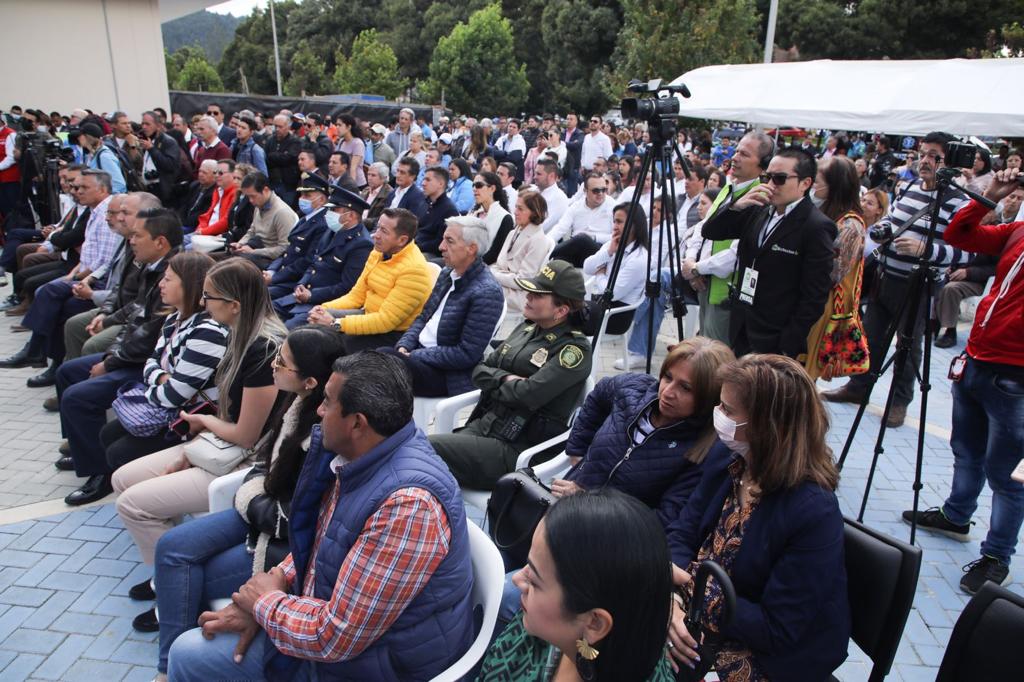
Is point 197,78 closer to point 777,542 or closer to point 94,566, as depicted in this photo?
point 94,566

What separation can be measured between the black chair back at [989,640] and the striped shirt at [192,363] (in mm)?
2945

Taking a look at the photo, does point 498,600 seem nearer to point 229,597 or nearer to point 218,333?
point 229,597

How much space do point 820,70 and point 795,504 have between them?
7971mm

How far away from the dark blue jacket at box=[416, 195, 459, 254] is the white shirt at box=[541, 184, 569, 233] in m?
1.31

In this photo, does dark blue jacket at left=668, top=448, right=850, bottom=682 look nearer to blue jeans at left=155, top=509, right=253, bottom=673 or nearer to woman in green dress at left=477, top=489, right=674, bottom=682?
woman in green dress at left=477, top=489, right=674, bottom=682

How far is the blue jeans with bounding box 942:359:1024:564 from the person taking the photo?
309 cm

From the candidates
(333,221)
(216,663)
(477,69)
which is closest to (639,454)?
(216,663)

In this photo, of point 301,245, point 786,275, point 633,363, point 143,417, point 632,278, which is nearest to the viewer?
point 143,417

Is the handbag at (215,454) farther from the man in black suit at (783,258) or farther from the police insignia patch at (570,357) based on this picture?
the man in black suit at (783,258)

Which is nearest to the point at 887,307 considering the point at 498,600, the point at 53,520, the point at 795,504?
the point at 795,504

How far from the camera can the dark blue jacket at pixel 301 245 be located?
5.83m

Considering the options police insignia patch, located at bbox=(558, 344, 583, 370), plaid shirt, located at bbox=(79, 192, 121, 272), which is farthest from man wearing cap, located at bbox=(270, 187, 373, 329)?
police insignia patch, located at bbox=(558, 344, 583, 370)

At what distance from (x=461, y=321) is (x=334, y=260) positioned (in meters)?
1.89

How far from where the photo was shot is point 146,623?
291cm
